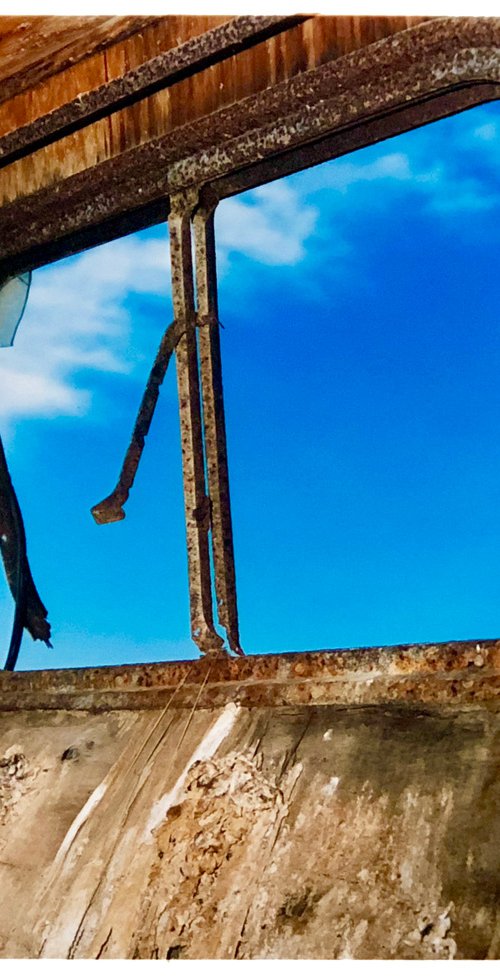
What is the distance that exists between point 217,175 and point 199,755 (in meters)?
1.56

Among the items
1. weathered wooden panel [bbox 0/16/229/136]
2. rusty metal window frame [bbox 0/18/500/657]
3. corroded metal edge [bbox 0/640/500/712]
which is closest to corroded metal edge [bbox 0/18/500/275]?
rusty metal window frame [bbox 0/18/500/657]

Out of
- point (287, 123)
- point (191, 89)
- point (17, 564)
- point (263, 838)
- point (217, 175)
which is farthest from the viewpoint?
point (17, 564)

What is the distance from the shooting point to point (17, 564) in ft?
11.4

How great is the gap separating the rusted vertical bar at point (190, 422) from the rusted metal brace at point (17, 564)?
3.70 ft

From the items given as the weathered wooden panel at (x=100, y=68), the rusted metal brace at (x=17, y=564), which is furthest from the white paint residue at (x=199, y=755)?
the weathered wooden panel at (x=100, y=68)

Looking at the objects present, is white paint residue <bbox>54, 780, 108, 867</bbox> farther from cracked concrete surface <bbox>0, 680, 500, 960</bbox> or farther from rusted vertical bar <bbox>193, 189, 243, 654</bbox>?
rusted vertical bar <bbox>193, 189, 243, 654</bbox>

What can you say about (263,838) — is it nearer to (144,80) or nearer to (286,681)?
(286,681)

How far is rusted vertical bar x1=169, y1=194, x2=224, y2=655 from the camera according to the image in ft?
8.27

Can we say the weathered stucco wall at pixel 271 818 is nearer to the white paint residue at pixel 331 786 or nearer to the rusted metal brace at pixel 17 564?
the white paint residue at pixel 331 786

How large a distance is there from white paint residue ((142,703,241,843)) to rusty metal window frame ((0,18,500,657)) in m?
0.23

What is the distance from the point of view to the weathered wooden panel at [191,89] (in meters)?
2.42

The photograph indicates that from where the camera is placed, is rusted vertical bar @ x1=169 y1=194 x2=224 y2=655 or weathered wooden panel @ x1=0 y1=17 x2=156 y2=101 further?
weathered wooden panel @ x1=0 y1=17 x2=156 y2=101

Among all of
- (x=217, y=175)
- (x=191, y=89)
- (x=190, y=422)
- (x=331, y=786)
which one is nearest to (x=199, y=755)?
(x=331, y=786)
